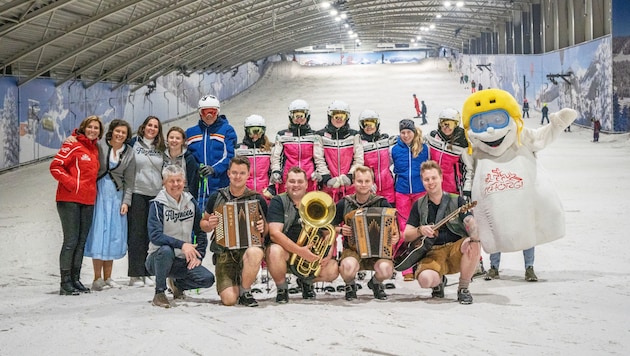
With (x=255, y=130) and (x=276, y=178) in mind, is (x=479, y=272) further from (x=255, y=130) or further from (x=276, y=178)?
(x=255, y=130)

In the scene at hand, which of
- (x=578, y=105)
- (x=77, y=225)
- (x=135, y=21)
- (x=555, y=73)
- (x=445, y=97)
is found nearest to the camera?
(x=77, y=225)

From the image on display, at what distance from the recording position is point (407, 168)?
18.6 ft

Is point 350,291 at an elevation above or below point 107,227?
below

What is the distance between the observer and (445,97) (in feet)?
100

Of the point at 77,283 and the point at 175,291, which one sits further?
Result: the point at 77,283

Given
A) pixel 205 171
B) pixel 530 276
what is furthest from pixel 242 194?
pixel 530 276

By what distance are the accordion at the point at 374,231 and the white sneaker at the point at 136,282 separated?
2.36 m

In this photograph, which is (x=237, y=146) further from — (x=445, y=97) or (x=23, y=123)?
(x=445, y=97)

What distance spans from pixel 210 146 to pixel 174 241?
142cm

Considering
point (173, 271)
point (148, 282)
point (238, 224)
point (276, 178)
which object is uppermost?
point (276, 178)

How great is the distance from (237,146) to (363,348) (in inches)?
127

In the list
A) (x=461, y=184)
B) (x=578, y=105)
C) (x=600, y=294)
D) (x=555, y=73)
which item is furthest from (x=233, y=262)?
(x=555, y=73)

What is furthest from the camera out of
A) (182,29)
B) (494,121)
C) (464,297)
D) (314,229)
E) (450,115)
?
(182,29)

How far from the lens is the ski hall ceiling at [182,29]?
17375 millimetres
